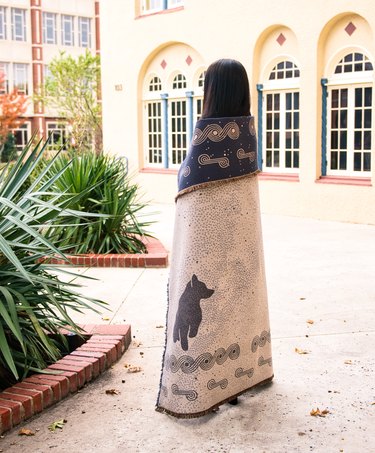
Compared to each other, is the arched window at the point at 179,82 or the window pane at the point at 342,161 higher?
the arched window at the point at 179,82

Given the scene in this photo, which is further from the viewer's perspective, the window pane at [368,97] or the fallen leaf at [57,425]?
the window pane at [368,97]

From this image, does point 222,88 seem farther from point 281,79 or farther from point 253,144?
point 281,79

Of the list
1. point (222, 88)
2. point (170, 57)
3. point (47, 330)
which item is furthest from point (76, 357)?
point (170, 57)

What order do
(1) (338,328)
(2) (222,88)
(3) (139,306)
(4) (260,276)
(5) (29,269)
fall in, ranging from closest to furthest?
(2) (222,88) → (4) (260,276) → (5) (29,269) → (1) (338,328) → (3) (139,306)

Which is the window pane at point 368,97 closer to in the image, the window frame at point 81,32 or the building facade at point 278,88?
the building facade at point 278,88

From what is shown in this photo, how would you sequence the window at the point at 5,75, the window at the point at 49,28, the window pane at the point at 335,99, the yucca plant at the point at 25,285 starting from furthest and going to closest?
the window at the point at 49,28 < the window at the point at 5,75 < the window pane at the point at 335,99 < the yucca plant at the point at 25,285

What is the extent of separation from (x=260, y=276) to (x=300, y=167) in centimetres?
Answer: 1056

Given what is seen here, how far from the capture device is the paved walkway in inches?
145

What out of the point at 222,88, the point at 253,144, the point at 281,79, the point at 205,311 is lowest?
the point at 205,311

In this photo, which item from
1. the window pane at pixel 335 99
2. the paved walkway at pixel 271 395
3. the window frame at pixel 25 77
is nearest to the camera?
the paved walkway at pixel 271 395

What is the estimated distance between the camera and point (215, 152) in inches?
151

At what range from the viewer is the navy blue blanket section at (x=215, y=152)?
382 centimetres

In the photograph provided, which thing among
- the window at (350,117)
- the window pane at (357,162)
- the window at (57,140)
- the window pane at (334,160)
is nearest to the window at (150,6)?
the window at (57,140)

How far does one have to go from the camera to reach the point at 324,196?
45.6ft
